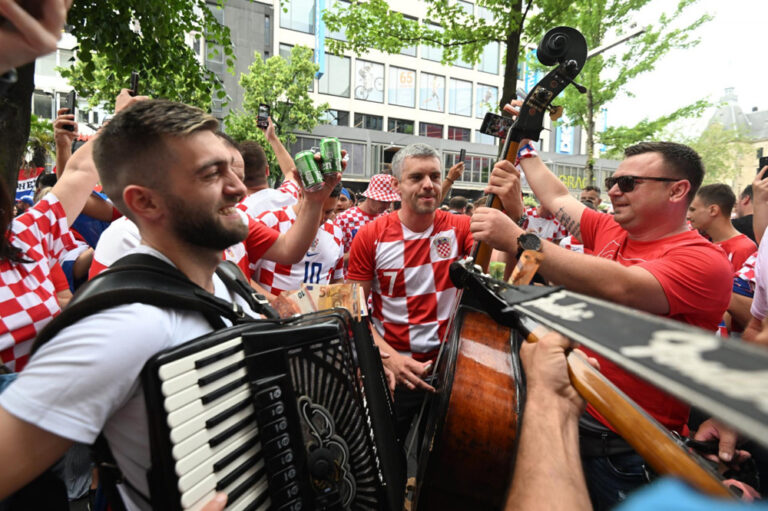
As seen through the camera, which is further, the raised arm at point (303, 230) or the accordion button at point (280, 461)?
the raised arm at point (303, 230)

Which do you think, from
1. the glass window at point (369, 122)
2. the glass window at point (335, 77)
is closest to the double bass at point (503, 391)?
the glass window at point (335, 77)

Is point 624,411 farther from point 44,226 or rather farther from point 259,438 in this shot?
point 44,226

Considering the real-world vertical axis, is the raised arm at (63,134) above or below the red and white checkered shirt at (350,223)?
above

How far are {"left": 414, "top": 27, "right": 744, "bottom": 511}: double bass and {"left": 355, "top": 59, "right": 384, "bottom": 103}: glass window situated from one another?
111ft

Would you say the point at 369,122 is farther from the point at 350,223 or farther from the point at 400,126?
the point at 350,223

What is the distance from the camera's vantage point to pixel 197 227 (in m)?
1.51

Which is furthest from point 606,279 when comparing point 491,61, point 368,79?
point 491,61

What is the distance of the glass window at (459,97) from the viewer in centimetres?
3753

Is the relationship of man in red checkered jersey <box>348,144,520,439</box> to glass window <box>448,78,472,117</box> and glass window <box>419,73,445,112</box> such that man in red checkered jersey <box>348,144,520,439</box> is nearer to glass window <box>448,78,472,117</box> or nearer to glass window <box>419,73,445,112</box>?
glass window <box>419,73,445,112</box>

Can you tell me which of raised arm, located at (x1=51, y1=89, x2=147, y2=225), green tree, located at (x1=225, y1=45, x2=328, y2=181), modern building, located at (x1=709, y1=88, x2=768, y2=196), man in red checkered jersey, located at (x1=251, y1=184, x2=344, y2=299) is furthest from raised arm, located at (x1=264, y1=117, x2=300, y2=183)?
modern building, located at (x1=709, y1=88, x2=768, y2=196)

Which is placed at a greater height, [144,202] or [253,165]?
[253,165]

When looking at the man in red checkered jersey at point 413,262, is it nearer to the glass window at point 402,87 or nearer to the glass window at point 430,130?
the glass window at point 402,87

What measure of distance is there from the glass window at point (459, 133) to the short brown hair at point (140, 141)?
125 feet

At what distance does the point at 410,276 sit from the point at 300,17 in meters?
35.3
